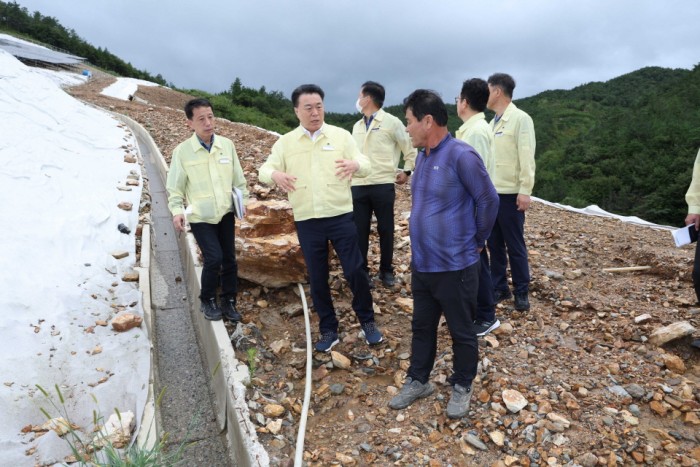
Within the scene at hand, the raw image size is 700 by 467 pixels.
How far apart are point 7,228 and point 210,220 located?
234 centimetres

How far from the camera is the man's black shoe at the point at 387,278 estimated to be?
406cm

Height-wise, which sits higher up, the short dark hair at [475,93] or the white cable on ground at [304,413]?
the short dark hair at [475,93]

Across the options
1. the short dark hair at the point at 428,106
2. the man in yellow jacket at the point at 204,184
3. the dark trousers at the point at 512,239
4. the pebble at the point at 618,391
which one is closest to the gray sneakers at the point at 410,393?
the pebble at the point at 618,391

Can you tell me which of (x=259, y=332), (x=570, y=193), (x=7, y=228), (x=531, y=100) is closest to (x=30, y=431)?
(x=259, y=332)

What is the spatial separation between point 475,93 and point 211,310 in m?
2.58

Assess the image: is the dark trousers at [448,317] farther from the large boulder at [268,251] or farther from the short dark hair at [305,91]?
the large boulder at [268,251]

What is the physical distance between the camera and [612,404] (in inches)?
99.6

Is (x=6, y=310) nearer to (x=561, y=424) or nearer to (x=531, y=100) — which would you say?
(x=561, y=424)

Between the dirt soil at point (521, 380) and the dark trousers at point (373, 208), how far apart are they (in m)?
0.50

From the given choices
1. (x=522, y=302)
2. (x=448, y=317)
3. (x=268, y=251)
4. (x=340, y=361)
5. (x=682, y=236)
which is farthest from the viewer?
(x=268, y=251)

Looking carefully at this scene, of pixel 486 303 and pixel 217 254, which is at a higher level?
pixel 217 254

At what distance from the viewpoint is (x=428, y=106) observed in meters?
2.33

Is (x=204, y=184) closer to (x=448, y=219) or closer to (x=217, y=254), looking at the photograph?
(x=217, y=254)

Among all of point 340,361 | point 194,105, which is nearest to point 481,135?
point 340,361
